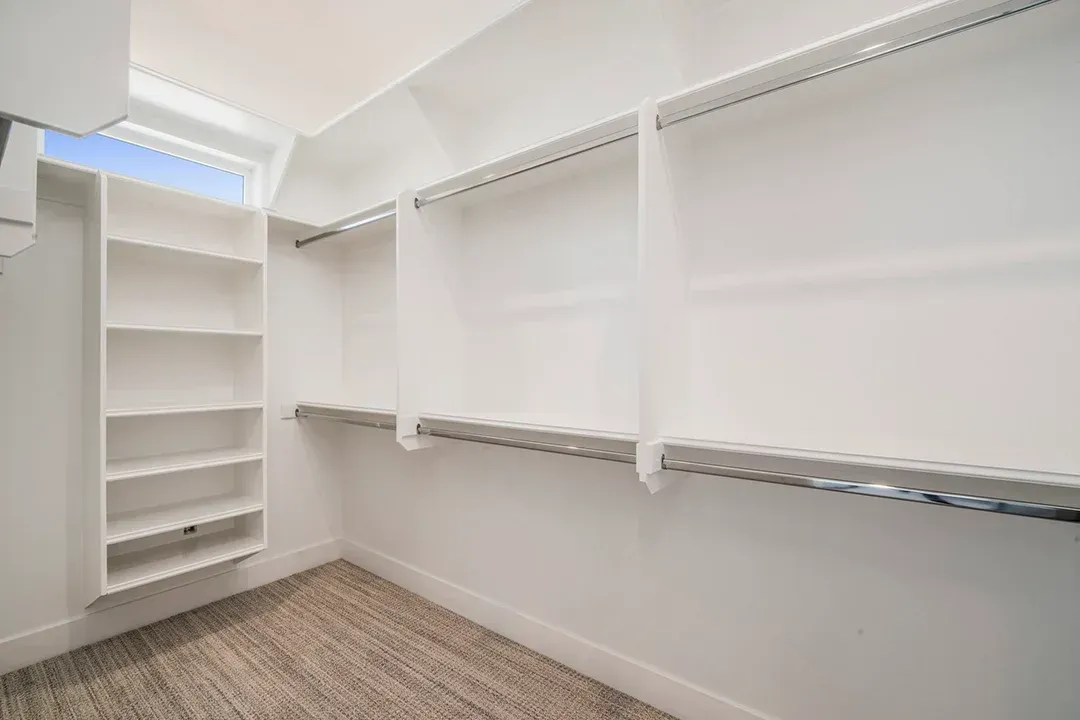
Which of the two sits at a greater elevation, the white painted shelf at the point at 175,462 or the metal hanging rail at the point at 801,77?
the metal hanging rail at the point at 801,77

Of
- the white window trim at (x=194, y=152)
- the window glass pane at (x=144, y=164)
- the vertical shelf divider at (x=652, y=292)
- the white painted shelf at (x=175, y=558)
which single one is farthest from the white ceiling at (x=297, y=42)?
the white painted shelf at (x=175, y=558)

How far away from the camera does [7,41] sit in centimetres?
56

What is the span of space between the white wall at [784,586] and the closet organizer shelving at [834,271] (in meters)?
0.21

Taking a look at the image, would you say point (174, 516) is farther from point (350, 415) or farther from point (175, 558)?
point (350, 415)

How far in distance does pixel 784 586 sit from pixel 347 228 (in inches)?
96.5

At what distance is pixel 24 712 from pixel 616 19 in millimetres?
3150

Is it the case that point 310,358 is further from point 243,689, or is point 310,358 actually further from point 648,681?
point 648,681

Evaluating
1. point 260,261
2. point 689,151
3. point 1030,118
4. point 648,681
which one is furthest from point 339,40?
point 648,681

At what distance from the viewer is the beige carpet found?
1.79m

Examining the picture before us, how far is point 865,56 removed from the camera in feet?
3.87

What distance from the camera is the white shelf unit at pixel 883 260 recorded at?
1.18 meters

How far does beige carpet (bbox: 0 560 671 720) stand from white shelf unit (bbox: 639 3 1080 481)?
1155mm

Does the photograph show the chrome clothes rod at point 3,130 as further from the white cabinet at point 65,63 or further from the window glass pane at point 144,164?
the window glass pane at point 144,164

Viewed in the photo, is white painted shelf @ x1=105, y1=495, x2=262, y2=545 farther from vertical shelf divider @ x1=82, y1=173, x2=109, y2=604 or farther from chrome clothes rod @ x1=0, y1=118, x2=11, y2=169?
chrome clothes rod @ x1=0, y1=118, x2=11, y2=169
